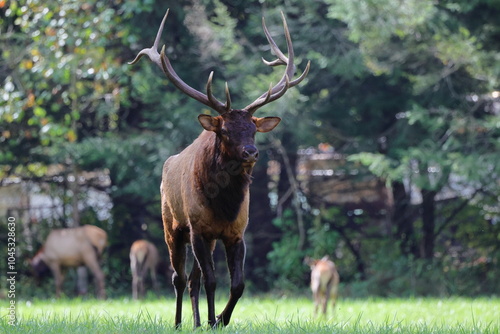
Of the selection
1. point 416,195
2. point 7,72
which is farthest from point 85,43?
point 416,195

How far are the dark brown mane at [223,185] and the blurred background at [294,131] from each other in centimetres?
668

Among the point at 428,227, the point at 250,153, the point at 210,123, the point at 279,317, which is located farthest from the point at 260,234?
the point at 250,153

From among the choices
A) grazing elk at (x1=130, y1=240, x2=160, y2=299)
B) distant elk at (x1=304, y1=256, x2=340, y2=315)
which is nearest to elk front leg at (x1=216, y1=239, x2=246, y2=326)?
distant elk at (x1=304, y1=256, x2=340, y2=315)

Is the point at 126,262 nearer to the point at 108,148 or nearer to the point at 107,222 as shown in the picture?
the point at 107,222

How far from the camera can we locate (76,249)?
15445 millimetres

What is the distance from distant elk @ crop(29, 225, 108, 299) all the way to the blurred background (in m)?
1.01

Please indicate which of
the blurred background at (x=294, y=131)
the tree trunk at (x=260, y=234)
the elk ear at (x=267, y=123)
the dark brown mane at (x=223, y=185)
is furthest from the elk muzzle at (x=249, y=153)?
the tree trunk at (x=260, y=234)

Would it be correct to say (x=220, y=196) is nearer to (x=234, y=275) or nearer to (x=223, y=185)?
(x=223, y=185)

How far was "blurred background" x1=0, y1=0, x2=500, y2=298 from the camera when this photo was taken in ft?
47.2

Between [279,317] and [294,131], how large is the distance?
5.01 m

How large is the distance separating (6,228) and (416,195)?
8.07 m

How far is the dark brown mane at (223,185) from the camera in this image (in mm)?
7395

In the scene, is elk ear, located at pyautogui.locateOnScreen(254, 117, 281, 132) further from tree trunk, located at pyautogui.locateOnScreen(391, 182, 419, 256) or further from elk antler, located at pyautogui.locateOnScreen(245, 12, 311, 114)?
tree trunk, located at pyautogui.locateOnScreen(391, 182, 419, 256)

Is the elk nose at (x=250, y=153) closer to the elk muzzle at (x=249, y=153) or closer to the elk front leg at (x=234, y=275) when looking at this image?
the elk muzzle at (x=249, y=153)
